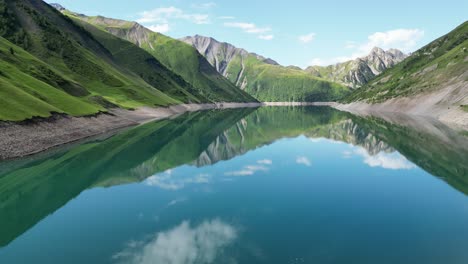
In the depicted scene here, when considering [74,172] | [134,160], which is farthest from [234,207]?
[134,160]

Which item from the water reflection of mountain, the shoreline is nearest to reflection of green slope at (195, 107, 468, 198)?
the water reflection of mountain

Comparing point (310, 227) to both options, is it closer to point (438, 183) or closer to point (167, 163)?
point (438, 183)

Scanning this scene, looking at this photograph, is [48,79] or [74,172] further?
[48,79]

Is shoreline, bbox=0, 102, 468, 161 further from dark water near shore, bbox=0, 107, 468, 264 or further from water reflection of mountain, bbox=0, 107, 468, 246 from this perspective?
dark water near shore, bbox=0, 107, 468, 264

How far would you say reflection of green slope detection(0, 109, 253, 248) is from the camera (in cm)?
3447

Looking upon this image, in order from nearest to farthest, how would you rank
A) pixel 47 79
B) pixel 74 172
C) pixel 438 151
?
1. pixel 74 172
2. pixel 438 151
3. pixel 47 79

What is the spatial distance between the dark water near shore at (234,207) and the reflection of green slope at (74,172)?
0.70 feet

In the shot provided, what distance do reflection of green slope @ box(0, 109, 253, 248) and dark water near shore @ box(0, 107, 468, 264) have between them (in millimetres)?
215

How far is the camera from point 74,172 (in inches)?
2050

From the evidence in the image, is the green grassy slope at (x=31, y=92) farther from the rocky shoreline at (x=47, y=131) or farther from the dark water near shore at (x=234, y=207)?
the dark water near shore at (x=234, y=207)

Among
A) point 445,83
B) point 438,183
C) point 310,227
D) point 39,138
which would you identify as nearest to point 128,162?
point 39,138

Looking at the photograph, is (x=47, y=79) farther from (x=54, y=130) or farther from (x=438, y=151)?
(x=438, y=151)

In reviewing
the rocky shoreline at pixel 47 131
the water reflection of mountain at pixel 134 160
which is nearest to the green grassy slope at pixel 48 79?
the rocky shoreline at pixel 47 131

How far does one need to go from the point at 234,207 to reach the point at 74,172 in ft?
97.3
